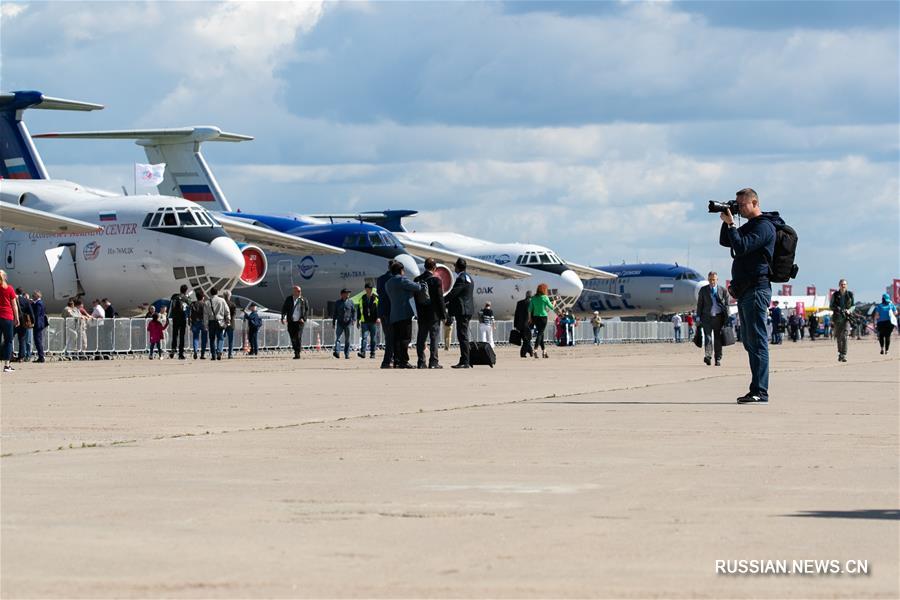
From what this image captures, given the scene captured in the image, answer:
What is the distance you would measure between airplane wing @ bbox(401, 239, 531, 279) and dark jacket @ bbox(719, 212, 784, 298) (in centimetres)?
3688

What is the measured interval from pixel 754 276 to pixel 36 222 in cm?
2264

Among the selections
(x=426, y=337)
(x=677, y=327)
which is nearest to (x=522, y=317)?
(x=426, y=337)

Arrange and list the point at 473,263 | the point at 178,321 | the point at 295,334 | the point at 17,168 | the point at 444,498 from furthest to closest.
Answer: the point at 473,263 < the point at 17,168 < the point at 178,321 < the point at 295,334 < the point at 444,498

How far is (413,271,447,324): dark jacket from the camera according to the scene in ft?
74.1

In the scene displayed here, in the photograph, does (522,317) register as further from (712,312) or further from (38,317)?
(38,317)

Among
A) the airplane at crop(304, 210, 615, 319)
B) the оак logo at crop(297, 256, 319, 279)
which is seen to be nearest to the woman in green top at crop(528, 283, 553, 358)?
the оак logo at crop(297, 256, 319, 279)

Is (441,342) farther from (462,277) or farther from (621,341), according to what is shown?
(462,277)

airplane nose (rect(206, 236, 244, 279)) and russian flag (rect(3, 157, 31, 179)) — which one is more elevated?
russian flag (rect(3, 157, 31, 179))

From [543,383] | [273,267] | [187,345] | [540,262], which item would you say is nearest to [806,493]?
[543,383]

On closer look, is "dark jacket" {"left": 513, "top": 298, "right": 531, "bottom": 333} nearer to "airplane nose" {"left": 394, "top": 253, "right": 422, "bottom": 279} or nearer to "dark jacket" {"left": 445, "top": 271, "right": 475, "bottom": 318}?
"airplane nose" {"left": 394, "top": 253, "right": 422, "bottom": 279}

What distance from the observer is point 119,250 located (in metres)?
35.9

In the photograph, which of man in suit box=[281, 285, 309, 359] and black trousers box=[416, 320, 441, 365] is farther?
man in suit box=[281, 285, 309, 359]

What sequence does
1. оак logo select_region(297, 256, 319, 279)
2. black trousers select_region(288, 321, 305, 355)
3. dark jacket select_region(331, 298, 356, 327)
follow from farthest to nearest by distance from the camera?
оак logo select_region(297, 256, 319, 279), dark jacket select_region(331, 298, 356, 327), black trousers select_region(288, 321, 305, 355)

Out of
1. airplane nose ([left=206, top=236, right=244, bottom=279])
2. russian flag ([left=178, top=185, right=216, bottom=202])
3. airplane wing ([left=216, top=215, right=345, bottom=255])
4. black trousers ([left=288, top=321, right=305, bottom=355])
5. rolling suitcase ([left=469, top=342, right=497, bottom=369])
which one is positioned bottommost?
rolling suitcase ([left=469, top=342, right=497, bottom=369])
